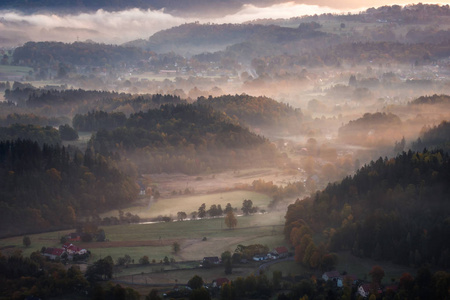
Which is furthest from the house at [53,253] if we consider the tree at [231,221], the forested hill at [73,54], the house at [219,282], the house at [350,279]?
the forested hill at [73,54]

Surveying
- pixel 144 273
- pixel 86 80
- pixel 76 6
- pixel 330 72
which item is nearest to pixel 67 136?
pixel 144 273

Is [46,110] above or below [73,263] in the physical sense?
above

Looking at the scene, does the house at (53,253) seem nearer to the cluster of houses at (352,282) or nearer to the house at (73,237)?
the house at (73,237)

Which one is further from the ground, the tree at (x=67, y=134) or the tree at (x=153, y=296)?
the tree at (x=67, y=134)

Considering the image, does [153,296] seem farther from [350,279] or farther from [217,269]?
[350,279]

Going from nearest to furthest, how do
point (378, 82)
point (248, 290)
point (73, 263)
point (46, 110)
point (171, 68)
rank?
1. point (248, 290)
2. point (73, 263)
3. point (46, 110)
4. point (378, 82)
5. point (171, 68)

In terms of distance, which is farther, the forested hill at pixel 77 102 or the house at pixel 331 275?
the forested hill at pixel 77 102

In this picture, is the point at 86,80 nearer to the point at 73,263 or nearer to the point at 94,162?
the point at 94,162
